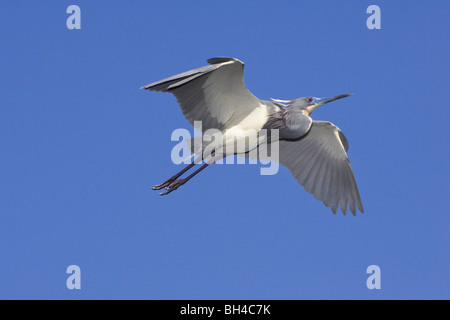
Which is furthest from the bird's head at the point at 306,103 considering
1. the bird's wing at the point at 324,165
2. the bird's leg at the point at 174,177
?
the bird's leg at the point at 174,177

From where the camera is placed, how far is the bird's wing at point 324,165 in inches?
442

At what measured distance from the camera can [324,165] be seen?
11.4m

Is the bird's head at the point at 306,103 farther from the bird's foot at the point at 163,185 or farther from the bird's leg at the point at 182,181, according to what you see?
the bird's foot at the point at 163,185

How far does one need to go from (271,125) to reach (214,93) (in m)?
1.05

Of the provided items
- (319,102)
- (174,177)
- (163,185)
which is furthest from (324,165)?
(163,185)

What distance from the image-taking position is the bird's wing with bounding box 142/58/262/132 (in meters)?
9.46

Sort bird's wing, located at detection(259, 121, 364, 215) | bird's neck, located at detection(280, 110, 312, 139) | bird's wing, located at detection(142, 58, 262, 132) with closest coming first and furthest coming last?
bird's wing, located at detection(142, 58, 262, 132) → bird's neck, located at detection(280, 110, 312, 139) → bird's wing, located at detection(259, 121, 364, 215)

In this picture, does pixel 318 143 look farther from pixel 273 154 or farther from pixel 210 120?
pixel 210 120

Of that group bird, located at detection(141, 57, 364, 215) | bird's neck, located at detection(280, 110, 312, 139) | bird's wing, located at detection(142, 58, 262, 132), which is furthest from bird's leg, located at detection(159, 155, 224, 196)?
bird's neck, located at detection(280, 110, 312, 139)

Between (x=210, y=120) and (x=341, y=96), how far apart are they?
6.98 ft

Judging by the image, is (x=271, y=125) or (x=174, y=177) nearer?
(x=271, y=125)

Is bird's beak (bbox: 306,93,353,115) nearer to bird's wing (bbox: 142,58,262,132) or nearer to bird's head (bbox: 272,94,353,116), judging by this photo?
bird's head (bbox: 272,94,353,116)

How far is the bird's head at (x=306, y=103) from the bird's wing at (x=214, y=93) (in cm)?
51

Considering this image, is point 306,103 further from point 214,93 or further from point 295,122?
point 214,93
